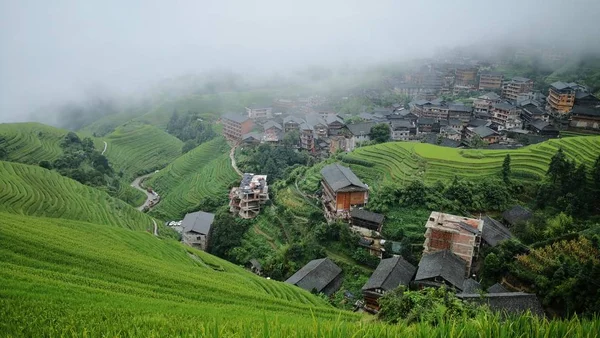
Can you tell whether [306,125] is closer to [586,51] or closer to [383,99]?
[383,99]

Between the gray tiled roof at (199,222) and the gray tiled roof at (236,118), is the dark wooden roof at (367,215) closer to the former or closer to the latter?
the gray tiled roof at (199,222)

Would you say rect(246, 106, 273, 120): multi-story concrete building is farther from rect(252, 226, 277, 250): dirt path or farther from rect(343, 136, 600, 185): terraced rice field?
rect(252, 226, 277, 250): dirt path

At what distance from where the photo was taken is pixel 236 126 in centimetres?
5431

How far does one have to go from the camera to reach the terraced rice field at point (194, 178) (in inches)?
1673

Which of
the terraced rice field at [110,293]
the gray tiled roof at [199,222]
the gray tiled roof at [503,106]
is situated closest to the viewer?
the terraced rice field at [110,293]

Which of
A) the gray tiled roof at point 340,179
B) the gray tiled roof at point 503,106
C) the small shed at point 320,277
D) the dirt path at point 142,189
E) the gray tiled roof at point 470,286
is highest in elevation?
the gray tiled roof at point 503,106

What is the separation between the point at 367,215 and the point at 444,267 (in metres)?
6.68

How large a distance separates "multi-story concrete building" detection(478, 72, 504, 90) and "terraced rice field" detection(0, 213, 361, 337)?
181 ft

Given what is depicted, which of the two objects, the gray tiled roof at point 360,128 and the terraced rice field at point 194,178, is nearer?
the terraced rice field at point 194,178

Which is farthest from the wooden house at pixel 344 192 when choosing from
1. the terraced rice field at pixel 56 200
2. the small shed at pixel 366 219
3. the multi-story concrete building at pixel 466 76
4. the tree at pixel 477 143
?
the multi-story concrete building at pixel 466 76

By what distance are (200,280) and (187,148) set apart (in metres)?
45.6

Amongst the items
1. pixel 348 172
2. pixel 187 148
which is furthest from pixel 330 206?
pixel 187 148

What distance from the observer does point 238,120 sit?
5366cm

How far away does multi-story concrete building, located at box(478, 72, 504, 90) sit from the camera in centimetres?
6425
